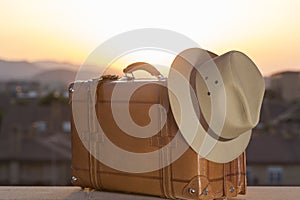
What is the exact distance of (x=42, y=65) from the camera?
111 inches

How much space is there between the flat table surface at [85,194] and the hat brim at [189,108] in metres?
0.14

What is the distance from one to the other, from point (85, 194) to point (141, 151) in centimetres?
17

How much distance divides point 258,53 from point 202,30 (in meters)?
0.54

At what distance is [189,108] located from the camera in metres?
0.80

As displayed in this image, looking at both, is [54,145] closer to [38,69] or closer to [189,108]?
[38,69]

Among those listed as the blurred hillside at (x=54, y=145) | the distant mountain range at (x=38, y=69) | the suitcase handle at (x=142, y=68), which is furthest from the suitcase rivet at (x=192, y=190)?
the blurred hillside at (x=54, y=145)

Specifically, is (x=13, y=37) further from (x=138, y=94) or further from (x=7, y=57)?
(x=138, y=94)

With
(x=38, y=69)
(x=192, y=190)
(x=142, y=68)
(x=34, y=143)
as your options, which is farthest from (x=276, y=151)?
(x=192, y=190)

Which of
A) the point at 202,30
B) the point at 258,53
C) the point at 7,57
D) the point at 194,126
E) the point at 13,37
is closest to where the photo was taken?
the point at 194,126

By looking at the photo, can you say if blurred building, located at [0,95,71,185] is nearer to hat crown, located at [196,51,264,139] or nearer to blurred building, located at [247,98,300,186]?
blurred building, located at [247,98,300,186]

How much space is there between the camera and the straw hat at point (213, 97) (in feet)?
2.55

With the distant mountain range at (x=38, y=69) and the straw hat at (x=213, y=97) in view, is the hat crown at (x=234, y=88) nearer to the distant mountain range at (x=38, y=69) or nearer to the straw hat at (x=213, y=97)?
the straw hat at (x=213, y=97)

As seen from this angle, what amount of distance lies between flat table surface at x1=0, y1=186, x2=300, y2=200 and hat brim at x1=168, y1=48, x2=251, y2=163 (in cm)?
14

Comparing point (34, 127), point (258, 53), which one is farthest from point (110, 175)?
point (34, 127)
